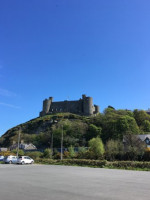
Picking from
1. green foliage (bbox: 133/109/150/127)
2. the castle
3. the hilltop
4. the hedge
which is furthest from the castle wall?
the hedge

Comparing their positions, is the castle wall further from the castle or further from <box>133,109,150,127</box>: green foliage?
<box>133,109,150,127</box>: green foliage

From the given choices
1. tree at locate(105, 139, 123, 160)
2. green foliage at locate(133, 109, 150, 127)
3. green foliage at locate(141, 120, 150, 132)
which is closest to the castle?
green foliage at locate(133, 109, 150, 127)

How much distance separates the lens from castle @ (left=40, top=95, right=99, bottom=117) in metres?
123

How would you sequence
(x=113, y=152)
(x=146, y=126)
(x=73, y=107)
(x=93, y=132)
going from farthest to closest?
(x=73, y=107) < (x=146, y=126) < (x=93, y=132) < (x=113, y=152)

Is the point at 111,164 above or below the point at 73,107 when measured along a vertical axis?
below

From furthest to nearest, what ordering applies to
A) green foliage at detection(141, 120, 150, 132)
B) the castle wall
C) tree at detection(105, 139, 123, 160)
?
the castle wall < green foliage at detection(141, 120, 150, 132) < tree at detection(105, 139, 123, 160)

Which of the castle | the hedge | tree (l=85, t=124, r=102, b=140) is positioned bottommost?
the hedge

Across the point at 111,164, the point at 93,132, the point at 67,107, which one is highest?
the point at 67,107

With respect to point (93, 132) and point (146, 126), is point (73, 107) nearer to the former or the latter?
point (93, 132)

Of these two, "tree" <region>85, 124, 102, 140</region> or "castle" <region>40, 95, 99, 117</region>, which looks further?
"castle" <region>40, 95, 99, 117</region>

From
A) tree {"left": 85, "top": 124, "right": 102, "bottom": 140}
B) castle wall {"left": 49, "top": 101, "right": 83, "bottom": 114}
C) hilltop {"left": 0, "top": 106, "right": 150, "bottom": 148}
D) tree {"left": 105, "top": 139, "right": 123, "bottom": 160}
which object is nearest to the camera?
tree {"left": 105, "top": 139, "right": 123, "bottom": 160}

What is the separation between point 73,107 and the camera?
130 meters

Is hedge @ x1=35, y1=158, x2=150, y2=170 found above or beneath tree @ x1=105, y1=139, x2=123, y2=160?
beneath

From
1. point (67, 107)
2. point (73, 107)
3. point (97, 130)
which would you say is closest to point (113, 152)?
point (97, 130)
